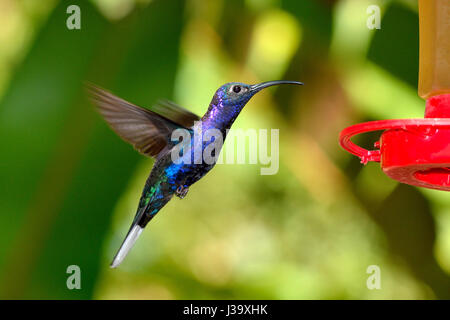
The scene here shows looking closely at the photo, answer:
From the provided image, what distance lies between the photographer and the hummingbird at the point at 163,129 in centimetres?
150

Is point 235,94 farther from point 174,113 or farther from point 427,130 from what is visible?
point 427,130

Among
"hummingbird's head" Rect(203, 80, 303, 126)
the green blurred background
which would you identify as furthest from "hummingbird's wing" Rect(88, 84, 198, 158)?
the green blurred background

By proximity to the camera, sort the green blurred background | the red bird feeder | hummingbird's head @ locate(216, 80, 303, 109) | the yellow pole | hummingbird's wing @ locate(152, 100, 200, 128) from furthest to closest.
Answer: the green blurred background → hummingbird's wing @ locate(152, 100, 200, 128) → hummingbird's head @ locate(216, 80, 303, 109) → the yellow pole → the red bird feeder

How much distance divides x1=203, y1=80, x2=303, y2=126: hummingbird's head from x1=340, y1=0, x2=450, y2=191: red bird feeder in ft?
1.09

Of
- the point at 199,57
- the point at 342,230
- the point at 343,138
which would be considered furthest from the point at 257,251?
the point at 343,138

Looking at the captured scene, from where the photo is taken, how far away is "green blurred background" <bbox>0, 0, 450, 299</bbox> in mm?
2525

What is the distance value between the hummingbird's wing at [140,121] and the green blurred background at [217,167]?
35.0 inches

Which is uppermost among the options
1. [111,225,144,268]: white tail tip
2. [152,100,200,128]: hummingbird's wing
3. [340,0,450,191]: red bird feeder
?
[152,100,200,128]: hummingbird's wing

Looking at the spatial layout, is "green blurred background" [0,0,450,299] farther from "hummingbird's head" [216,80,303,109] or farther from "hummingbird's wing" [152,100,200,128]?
"hummingbird's head" [216,80,303,109]

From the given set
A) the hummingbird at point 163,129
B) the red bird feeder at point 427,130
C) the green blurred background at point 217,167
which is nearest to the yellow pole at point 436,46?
the red bird feeder at point 427,130
